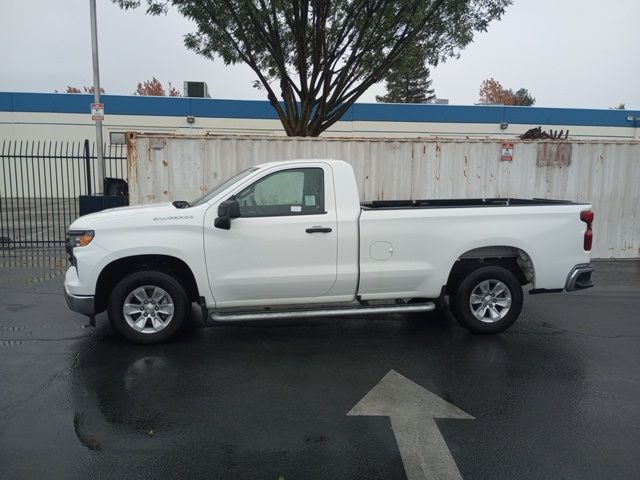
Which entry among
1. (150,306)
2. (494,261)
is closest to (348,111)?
(494,261)

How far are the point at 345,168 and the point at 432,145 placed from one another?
518 cm

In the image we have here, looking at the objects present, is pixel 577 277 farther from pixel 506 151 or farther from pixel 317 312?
pixel 506 151

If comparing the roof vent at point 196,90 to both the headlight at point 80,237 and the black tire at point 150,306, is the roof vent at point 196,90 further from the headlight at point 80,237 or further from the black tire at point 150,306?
the black tire at point 150,306

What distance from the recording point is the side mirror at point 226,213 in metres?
5.23

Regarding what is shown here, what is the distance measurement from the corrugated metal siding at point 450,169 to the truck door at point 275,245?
4.76 meters

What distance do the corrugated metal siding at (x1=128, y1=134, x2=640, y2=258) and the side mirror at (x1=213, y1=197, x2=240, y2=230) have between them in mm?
5024

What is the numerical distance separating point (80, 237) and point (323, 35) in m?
8.72

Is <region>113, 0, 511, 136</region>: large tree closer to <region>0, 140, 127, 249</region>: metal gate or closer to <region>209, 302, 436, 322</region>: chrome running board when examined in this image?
<region>0, 140, 127, 249</region>: metal gate

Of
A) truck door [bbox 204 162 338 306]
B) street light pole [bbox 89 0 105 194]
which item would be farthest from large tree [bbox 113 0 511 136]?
truck door [bbox 204 162 338 306]

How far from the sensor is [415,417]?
401cm

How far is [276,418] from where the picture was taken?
398cm

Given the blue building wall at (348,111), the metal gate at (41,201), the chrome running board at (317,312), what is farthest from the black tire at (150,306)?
the blue building wall at (348,111)

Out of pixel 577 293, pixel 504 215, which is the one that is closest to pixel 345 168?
pixel 504 215

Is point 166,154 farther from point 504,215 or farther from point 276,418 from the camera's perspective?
point 276,418
